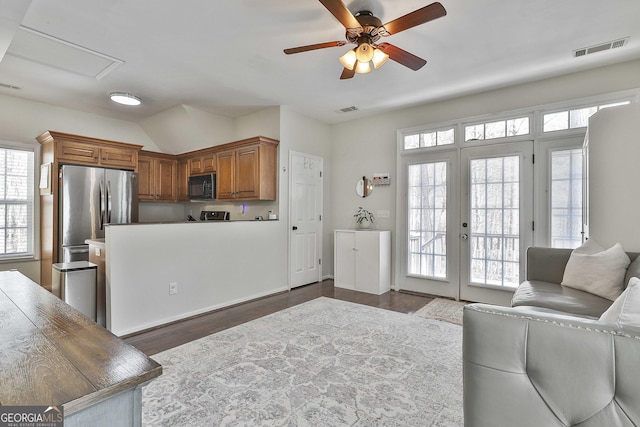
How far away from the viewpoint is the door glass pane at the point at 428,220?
4.49 metres

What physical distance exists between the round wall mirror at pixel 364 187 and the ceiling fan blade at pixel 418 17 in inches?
118

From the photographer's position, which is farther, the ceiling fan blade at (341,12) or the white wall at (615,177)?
the white wall at (615,177)

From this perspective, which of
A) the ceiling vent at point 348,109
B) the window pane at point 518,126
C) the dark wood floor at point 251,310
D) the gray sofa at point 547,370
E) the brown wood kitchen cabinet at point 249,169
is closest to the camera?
the gray sofa at point 547,370

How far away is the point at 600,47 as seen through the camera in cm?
299

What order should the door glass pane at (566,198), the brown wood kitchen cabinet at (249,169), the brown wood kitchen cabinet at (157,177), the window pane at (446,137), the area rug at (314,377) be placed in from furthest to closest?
the brown wood kitchen cabinet at (157,177) < the brown wood kitchen cabinet at (249,169) < the window pane at (446,137) < the door glass pane at (566,198) < the area rug at (314,377)

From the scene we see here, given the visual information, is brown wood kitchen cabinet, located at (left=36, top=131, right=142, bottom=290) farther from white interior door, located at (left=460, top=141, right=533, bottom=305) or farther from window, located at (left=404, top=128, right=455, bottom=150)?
white interior door, located at (left=460, top=141, right=533, bottom=305)

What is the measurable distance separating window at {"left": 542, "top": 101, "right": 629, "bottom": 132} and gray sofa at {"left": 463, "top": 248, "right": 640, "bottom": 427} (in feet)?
11.5

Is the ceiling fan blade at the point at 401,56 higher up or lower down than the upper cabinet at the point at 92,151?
higher up

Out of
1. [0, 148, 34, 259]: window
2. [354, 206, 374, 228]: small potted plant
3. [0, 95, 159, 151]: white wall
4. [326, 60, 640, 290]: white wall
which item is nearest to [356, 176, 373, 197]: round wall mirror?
[326, 60, 640, 290]: white wall

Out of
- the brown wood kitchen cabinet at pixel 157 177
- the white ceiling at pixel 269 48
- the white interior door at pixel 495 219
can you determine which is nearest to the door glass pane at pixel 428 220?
the white interior door at pixel 495 219

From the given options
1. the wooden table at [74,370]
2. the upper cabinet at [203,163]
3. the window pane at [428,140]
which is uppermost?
the window pane at [428,140]

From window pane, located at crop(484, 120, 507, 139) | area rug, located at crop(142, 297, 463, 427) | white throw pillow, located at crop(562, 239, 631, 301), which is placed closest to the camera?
area rug, located at crop(142, 297, 463, 427)

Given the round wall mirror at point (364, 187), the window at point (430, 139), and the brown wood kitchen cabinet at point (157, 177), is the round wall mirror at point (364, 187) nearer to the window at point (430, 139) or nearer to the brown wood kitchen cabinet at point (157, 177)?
the window at point (430, 139)

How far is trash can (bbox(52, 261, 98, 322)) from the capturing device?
9.43 ft
